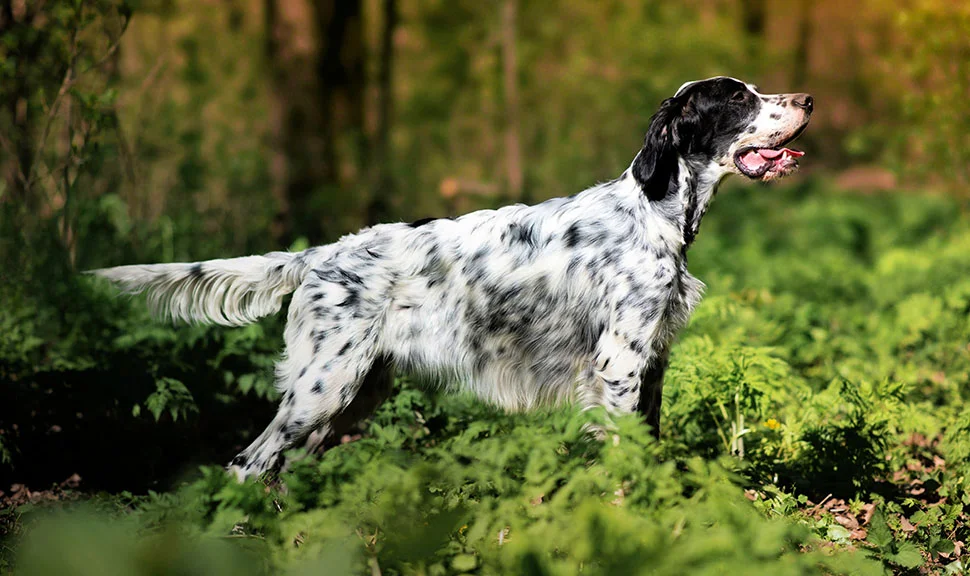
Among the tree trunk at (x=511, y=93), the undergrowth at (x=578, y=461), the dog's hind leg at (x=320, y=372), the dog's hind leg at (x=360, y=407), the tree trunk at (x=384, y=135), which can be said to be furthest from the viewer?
the tree trunk at (x=511, y=93)

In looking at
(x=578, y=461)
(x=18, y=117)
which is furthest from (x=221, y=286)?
(x=18, y=117)

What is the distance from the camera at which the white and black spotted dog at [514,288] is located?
4.34 meters

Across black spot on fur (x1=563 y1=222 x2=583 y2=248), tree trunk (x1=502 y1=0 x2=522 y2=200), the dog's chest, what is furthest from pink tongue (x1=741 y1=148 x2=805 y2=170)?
tree trunk (x1=502 y1=0 x2=522 y2=200)

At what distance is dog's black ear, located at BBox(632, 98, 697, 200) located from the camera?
4.43 metres

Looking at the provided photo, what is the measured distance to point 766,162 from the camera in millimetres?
4496

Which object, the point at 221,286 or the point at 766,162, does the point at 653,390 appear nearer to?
the point at 766,162

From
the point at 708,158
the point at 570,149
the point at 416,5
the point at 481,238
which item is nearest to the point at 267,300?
the point at 481,238

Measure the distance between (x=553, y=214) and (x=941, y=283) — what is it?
4.76 meters

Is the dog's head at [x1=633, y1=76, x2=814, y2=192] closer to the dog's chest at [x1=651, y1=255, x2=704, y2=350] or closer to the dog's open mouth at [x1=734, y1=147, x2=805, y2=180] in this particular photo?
the dog's open mouth at [x1=734, y1=147, x2=805, y2=180]

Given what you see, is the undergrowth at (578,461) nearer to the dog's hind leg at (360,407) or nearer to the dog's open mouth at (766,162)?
the dog's hind leg at (360,407)

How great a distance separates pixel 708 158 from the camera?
452 centimetres

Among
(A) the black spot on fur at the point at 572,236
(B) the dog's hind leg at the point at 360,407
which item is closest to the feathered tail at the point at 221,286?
(B) the dog's hind leg at the point at 360,407

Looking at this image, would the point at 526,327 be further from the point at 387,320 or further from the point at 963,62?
the point at 963,62

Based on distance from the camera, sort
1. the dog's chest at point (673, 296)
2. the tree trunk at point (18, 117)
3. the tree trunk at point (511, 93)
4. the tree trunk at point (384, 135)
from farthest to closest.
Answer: the tree trunk at point (511, 93)
the tree trunk at point (384, 135)
the tree trunk at point (18, 117)
the dog's chest at point (673, 296)
